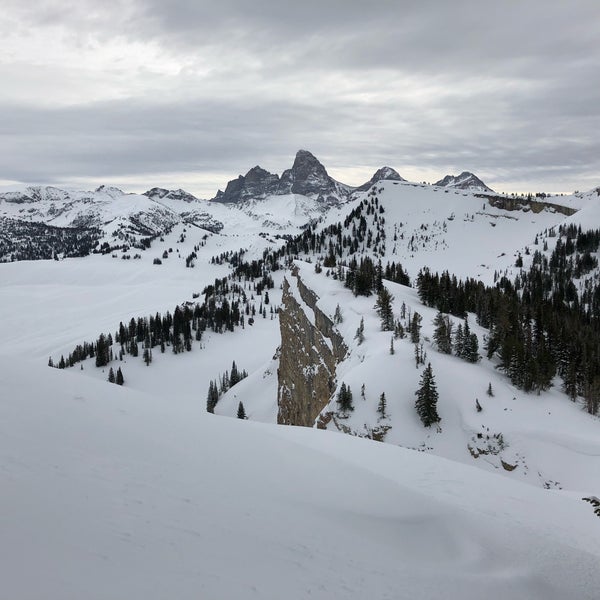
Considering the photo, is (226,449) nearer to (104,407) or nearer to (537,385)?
(104,407)

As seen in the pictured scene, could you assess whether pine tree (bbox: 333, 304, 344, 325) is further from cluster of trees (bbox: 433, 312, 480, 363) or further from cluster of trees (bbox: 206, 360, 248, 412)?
Answer: cluster of trees (bbox: 206, 360, 248, 412)

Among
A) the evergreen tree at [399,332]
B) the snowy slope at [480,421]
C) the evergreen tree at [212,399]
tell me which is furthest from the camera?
the evergreen tree at [212,399]

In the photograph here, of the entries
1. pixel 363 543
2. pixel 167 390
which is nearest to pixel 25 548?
pixel 363 543

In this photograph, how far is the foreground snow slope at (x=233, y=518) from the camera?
7.23 metres

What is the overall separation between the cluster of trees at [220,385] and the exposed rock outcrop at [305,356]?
13.0 metres

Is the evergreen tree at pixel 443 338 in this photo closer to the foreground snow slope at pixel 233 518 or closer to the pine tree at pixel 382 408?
the pine tree at pixel 382 408

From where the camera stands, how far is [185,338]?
126750mm

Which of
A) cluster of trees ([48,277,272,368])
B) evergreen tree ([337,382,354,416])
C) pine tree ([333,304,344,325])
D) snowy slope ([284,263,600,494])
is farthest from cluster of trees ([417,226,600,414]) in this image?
cluster of trees ([48,277,272,368])

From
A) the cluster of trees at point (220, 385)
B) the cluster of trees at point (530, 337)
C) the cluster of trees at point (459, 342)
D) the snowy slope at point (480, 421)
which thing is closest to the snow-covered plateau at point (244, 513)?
the snowy slope at point (480, 421)

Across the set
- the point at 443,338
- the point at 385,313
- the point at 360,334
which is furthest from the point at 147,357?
the point at 443,338

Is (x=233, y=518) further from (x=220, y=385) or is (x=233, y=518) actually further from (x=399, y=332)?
(x=220, y=385)

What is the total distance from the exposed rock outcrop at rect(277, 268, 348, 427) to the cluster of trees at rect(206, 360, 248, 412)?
13.0 m

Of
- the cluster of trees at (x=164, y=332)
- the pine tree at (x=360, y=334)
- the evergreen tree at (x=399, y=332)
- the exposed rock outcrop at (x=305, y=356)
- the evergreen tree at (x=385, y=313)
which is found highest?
the evergreen tree at (x=385, y=313)

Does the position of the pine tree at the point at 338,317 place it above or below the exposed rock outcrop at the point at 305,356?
above
